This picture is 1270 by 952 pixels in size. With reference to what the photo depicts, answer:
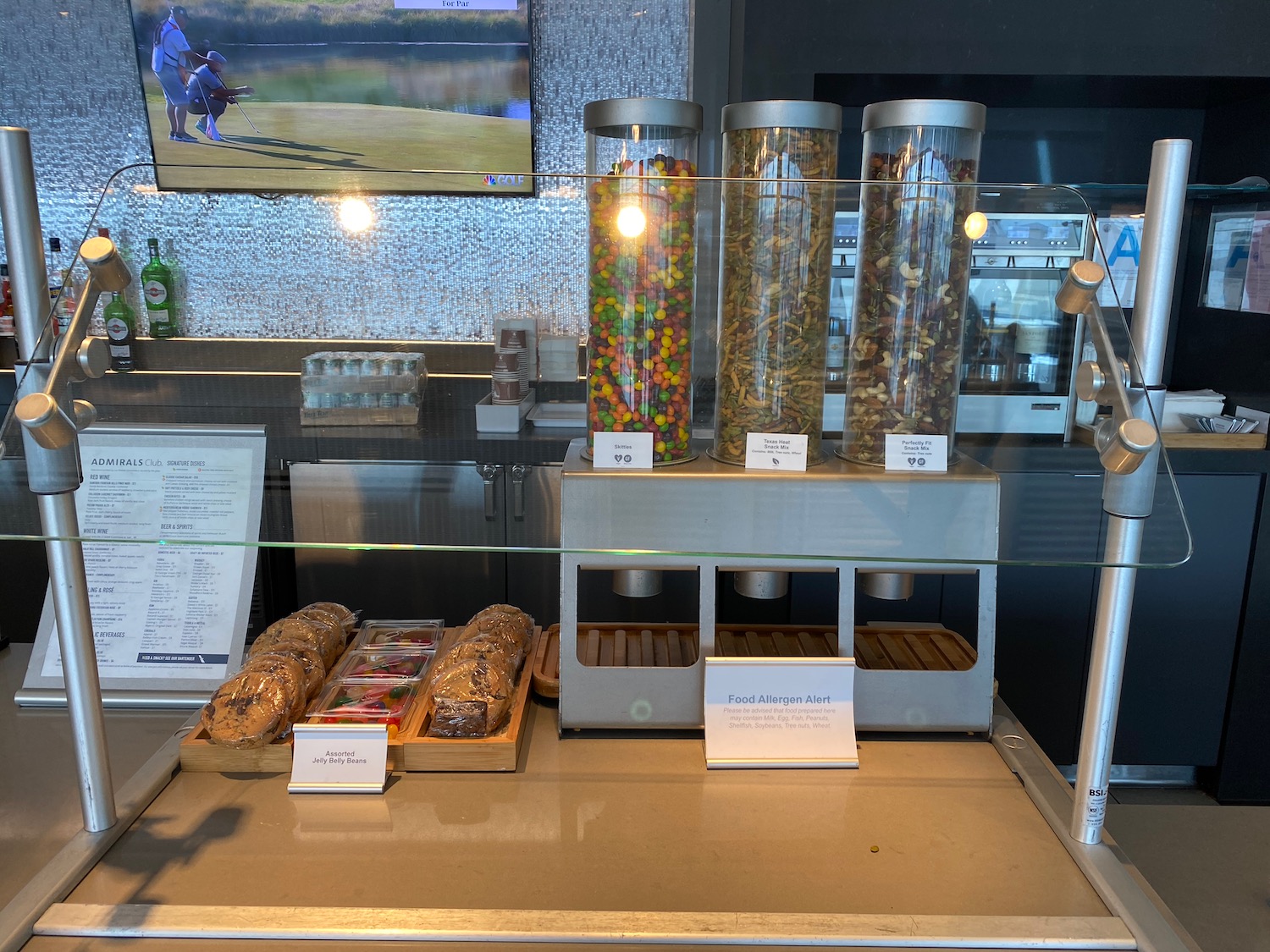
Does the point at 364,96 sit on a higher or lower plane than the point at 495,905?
higher

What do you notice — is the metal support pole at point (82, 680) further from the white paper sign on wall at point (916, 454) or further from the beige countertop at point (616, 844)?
the white paper sign on wall at point (916, 454)

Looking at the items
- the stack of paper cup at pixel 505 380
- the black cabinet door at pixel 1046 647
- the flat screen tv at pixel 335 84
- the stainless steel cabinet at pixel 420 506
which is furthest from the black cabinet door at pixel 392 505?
the flat screen tv at pixel 335 84

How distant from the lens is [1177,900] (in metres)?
0.98

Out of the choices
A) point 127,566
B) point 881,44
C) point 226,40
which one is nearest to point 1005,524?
point 127,566

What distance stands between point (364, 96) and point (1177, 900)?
2.70 metres

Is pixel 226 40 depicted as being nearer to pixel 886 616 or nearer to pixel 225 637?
pixel 225 637

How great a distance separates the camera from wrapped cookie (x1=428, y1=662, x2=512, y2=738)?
1037mm

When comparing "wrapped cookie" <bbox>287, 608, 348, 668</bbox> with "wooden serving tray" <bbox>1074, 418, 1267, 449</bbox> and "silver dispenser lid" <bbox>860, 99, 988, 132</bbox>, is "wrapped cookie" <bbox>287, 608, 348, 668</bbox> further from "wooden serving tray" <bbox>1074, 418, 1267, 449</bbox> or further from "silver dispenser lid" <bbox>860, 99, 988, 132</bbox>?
"wooden serving tray" <bbox>1074, 418, 1267, 449</bbox>

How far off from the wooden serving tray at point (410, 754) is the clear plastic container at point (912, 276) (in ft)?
1.69

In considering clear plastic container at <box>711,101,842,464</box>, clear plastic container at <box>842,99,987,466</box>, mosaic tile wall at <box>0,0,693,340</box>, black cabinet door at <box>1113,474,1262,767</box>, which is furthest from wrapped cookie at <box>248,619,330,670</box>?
black cabinet door at <box>1113,474,1262,767</box>

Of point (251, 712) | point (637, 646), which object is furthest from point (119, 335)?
point (637, 646)

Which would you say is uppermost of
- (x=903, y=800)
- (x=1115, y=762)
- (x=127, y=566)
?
(x=127, y=566)

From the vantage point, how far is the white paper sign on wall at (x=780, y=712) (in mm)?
1059

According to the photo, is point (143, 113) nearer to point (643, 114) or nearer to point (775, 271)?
point (643, 114)
